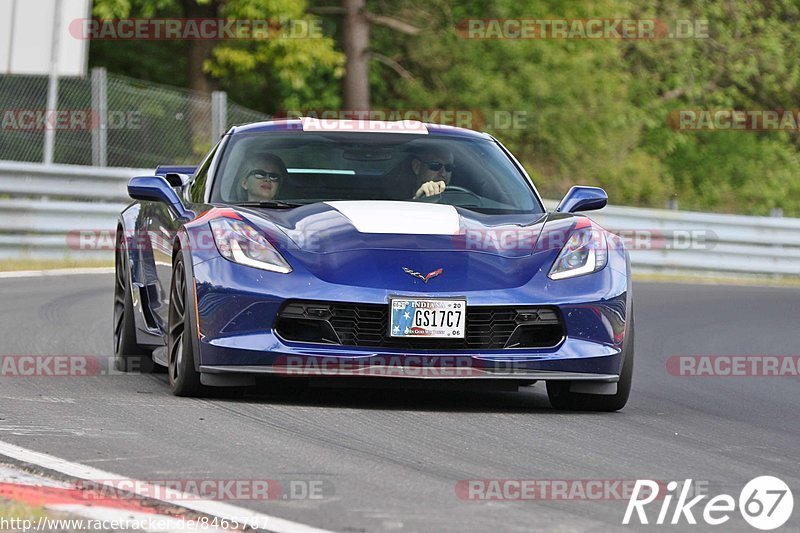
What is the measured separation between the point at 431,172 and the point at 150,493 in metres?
3.77

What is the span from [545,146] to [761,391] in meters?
25.0

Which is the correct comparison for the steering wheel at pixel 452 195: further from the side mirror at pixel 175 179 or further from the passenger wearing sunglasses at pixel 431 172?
the side mirror at pixel 175 179

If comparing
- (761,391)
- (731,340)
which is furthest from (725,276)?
(761,391)

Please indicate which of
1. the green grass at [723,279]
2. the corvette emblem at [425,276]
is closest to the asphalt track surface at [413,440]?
the corvette emblem at [425,276]

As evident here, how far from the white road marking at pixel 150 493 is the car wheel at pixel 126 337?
119 inches

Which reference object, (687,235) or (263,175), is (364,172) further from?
(687,235)

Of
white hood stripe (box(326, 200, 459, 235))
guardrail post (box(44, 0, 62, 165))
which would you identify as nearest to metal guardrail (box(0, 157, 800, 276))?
guardrail post (box(44, 0, 62, 165))

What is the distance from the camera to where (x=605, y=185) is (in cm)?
3441

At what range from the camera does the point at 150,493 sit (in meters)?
4.91

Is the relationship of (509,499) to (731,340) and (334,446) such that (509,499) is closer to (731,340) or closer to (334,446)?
(334,446)

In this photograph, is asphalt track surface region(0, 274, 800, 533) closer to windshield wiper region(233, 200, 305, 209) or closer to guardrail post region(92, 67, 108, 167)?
windshield wiper region(233, 200, 305, 209)

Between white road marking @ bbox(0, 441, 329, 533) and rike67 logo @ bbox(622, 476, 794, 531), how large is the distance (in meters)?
1.01

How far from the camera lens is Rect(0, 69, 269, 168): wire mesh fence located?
64.3ft

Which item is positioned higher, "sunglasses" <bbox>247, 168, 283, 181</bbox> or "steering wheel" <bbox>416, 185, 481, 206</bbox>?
"sunglasses" <bbox>247, 168, 283, 181</bbox>
